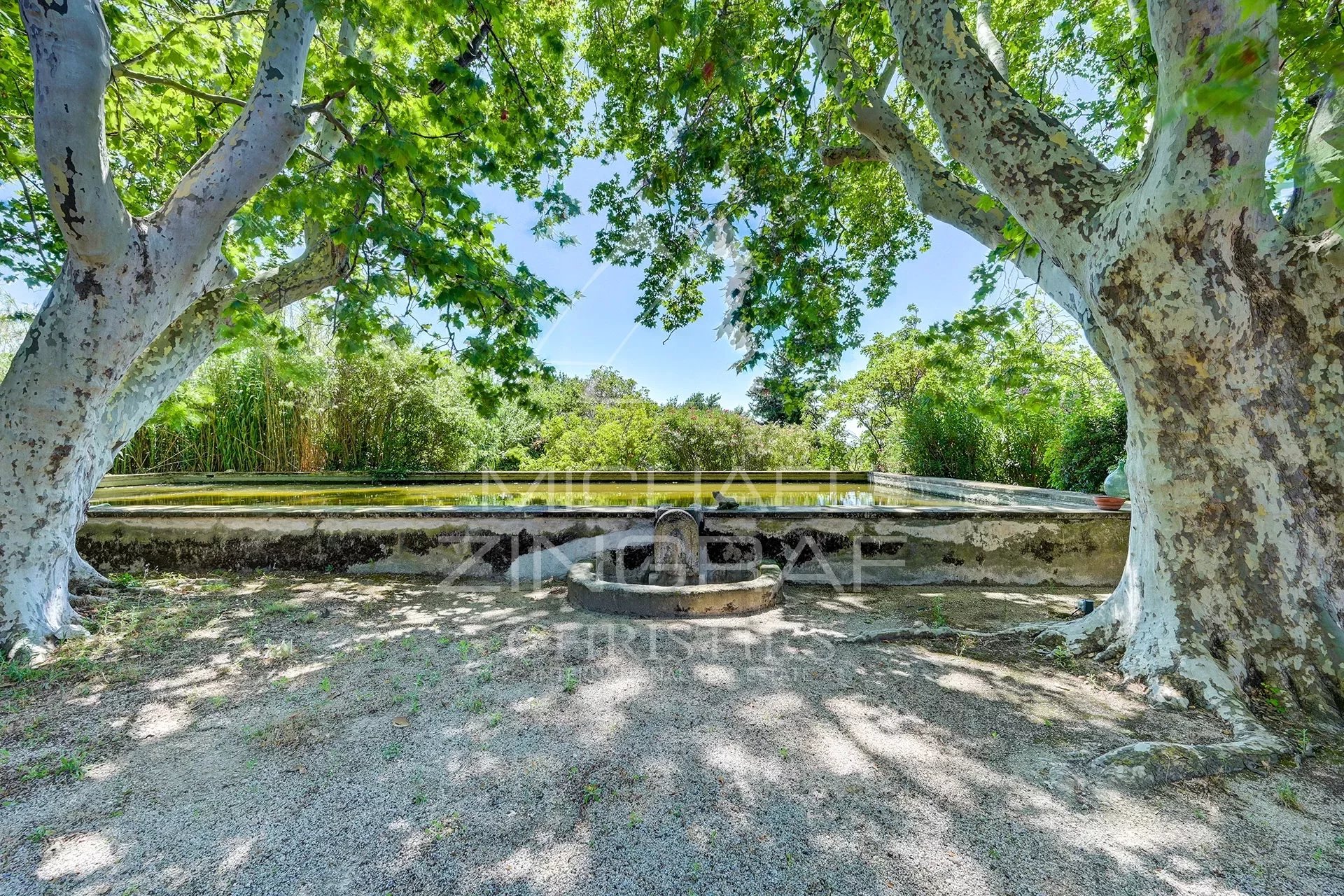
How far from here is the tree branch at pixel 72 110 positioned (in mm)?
2572

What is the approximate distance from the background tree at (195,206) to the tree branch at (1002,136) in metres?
2.79

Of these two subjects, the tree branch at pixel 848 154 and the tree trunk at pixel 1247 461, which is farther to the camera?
the tree branch at pixel 848 154

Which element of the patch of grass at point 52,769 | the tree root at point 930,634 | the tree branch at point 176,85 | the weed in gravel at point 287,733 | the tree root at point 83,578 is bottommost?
the patch of grass at point 52,769

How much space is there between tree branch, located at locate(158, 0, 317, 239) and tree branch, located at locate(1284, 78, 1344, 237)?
5.38 metres

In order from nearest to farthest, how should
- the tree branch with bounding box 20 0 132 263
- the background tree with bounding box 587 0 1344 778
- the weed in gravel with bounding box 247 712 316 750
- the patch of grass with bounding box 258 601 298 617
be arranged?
the weed in gravel with bounding box 247 712 316 750 < the background tree with bounding box 587 0 1344 778 < the tree branch with bounding box 20 0 132 263 < the patch of grass with bounding box 258 601 298 617

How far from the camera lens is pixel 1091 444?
24.3 feet

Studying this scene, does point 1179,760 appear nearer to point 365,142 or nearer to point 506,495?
point 365,142

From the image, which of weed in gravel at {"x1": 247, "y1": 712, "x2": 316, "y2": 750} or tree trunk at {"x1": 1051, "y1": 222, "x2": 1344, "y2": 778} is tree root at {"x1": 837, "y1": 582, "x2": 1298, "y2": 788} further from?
weed in gravel at {"x1": 247, "y1": 712, "x2": 316, "y2": 750}

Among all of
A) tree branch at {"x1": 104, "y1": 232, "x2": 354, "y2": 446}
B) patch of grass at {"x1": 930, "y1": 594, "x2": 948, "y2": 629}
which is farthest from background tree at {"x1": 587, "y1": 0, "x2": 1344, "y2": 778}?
tree branch at {"x1": 104, "y1": 232, "x2": 354, "y2": 446}

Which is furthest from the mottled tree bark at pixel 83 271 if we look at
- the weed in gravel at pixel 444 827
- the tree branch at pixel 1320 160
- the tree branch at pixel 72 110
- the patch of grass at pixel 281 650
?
the tree branch at pixel 1320 160

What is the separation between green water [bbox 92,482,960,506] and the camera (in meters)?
6.36

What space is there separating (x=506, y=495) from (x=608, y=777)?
6.83m

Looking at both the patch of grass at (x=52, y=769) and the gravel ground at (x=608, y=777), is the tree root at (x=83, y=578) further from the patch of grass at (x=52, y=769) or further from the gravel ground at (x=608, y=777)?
the patch of grass at (x=52, y=769)

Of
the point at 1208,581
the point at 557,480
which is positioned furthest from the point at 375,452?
the point at 1208,581
